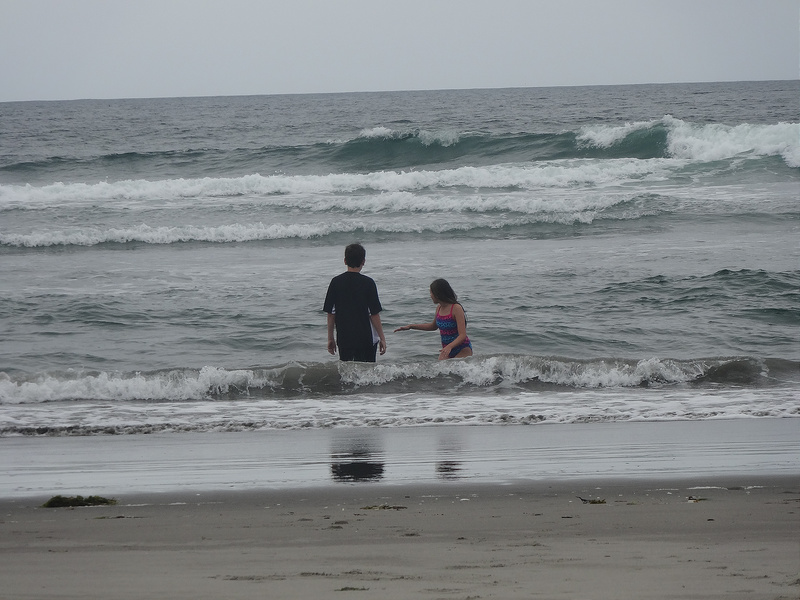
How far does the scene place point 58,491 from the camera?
4.62m

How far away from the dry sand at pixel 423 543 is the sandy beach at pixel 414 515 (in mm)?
12

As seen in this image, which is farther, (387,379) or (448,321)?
(387,379)

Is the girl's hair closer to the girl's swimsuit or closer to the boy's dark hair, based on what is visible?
the girl's swimsuit

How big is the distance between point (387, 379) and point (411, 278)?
208 inches

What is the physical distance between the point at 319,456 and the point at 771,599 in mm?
3373

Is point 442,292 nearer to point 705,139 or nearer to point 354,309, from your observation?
point 354,309

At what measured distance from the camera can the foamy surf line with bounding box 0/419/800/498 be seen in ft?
15.6

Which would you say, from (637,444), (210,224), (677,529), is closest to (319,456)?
(637,444)

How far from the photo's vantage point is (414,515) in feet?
12.8

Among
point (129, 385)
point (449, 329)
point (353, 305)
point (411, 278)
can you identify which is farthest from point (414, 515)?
point (411, 278)

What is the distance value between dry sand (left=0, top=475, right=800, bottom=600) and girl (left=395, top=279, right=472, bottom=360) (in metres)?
2.79

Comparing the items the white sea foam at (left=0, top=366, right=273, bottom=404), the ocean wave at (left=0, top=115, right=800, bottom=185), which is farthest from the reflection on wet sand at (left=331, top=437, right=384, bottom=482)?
the ocean wave at (left=0, top=115, right=800, bottom=185)

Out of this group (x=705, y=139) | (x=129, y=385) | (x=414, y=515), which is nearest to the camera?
(x=414, y=515)

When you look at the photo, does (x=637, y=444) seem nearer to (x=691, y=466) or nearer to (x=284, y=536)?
(x=691, y=466)
